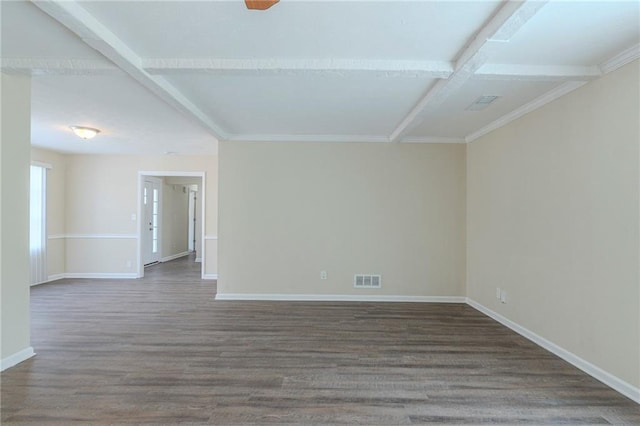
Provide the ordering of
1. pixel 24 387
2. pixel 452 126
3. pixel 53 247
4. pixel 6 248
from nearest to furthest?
pixel 24 387, pixel 6 248, pixel 452 126, pixel 53 247

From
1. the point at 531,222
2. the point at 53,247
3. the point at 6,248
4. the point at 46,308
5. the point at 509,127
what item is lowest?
the point at 46,308

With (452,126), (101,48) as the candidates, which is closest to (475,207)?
(452,126)

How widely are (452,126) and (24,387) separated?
4973 mm

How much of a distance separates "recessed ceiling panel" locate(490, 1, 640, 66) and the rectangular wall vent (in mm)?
3318

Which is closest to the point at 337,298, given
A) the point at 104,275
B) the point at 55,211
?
the point at 104,275

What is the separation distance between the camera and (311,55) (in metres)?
2.46

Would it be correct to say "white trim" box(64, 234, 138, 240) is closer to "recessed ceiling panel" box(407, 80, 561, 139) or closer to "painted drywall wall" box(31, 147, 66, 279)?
"painted drywall wall" box(31, 147, 66, 279)

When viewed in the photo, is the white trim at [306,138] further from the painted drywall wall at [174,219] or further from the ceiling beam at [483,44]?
the painted drywall wall at [174,219]

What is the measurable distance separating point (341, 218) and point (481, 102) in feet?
7.92

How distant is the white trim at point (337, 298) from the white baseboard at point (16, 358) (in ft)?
7.49

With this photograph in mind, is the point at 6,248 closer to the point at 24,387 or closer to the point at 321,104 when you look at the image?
the point at 24,387

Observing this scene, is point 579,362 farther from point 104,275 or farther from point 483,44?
point 104,275

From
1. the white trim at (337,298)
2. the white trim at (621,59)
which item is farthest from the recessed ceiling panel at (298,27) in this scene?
the white trim at (337,298)

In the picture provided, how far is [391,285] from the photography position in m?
4.99
